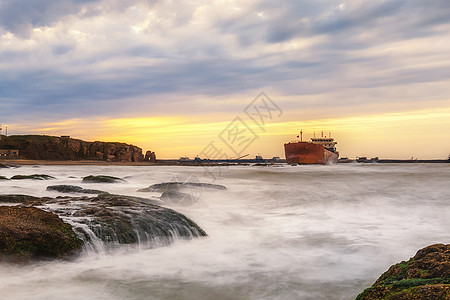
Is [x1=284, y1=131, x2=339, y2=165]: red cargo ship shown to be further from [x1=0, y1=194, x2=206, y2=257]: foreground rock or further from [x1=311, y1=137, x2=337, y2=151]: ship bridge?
[x1=0, y1=194, x2=206, y2=257]: foreground rock

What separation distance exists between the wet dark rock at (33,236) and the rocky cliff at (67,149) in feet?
252

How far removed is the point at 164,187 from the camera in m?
14.6

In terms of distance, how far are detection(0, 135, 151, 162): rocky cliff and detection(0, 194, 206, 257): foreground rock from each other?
75.5 meters

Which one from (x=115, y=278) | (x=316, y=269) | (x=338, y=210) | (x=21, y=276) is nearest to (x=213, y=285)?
(x=115, y=278)

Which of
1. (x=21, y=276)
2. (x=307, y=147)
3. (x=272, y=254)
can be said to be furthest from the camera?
(x=307, y=147)

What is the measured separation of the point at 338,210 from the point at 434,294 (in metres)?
10.8

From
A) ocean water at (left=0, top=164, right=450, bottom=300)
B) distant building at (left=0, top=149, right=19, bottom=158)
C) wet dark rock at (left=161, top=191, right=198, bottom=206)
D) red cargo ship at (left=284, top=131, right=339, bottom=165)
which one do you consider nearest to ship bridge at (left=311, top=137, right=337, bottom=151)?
red cargo ship at (left=284, top=131, right=339, bottom=165)

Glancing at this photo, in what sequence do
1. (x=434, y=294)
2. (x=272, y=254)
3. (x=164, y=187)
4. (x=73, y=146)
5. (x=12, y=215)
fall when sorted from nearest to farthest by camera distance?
(x=434, y=294) < (x=12, y=215) < (x=272, y=254) < (x=164, y=187) < (x=73, y=146)

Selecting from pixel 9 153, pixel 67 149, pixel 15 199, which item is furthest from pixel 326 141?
pixel 15 199

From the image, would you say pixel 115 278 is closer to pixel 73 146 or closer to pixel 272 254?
pixel 272 254

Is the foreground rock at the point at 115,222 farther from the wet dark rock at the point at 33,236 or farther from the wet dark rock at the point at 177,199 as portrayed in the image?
the wet dark rock at the point at 177,199

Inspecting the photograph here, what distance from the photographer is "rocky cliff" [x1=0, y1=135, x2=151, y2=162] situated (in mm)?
76188

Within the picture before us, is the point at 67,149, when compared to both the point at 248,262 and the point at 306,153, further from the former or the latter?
the point at 248,262

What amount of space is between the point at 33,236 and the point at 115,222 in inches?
56.2
